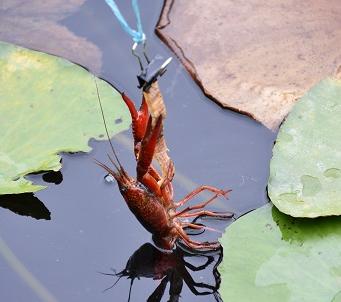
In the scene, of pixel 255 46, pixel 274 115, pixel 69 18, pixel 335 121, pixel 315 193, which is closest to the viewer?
pixel 315 193

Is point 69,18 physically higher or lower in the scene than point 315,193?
higher

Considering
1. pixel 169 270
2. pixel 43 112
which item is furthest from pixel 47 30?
pixel 169 270

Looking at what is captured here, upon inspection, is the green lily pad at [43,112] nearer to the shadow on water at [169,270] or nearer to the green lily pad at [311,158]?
the shadow on water at [169,270]

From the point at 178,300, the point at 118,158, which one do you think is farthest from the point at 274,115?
the point at 178,300

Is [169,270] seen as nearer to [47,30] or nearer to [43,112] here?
[43,112]

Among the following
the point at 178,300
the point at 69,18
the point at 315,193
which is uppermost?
the point at 69,18

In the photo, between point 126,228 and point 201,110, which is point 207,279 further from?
point 201,110

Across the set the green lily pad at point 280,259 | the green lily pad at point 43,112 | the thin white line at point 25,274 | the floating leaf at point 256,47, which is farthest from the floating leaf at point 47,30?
the green lily pad at point 280,259

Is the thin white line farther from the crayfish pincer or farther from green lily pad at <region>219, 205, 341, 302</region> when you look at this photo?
green lily pad at <region>219, 205, 341, 302</region>
